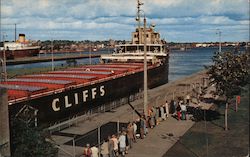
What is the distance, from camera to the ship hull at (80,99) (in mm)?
20953

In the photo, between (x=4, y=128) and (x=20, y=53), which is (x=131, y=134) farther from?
(x=20, y=53)

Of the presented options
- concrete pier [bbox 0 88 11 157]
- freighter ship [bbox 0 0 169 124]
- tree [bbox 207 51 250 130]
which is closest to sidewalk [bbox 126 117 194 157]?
tree [bbox 207 51 250 130]

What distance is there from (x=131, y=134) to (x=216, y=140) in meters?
4.50

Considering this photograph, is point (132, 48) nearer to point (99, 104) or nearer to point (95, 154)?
point (99, 104)

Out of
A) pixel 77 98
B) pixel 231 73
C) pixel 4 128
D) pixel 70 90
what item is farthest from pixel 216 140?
pixel 77 98

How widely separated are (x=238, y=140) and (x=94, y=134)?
7.67 meters

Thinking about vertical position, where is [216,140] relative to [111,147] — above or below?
below

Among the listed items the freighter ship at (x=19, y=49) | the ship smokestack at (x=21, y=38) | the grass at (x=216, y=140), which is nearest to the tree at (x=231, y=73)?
the grass at (x=216, y=140)

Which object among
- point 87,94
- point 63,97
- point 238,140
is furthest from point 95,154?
point 87,94

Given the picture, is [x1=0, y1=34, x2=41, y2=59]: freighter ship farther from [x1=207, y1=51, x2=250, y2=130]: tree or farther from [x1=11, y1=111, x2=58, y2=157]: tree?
[x1=11, y1=111, x2=58, y2=157]: tree

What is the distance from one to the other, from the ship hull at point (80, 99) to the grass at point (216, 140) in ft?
29.3

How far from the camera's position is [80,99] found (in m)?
25.3

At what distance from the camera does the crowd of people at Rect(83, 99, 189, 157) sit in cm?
1357

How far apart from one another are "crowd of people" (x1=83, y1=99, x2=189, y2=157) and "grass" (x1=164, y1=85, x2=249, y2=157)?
1885 millimetres
